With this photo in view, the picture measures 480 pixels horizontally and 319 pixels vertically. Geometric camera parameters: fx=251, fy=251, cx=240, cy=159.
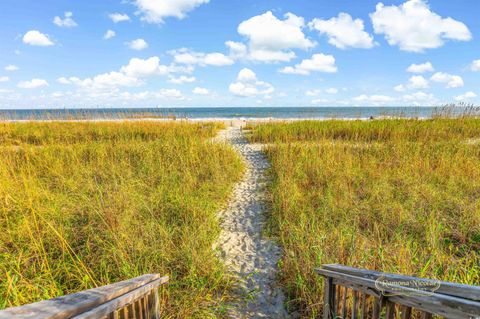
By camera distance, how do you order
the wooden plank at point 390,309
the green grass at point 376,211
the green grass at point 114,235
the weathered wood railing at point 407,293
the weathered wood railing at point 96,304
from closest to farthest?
the weathered wood railing at point 96,304
the weathered wood railing at point 407,293
the wooden plank at point 390,309
the green grass at point 114,235
the green grass at point 376,211

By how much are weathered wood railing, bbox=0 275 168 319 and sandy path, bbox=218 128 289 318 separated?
1.22m

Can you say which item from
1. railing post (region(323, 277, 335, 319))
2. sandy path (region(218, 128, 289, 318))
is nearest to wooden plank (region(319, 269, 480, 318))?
railing post (region(323, 277, 335, 319))

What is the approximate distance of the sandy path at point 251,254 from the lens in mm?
2518

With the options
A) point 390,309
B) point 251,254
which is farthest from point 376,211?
point 390,309

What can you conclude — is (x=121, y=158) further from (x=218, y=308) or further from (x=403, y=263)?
(x=403, y=263)

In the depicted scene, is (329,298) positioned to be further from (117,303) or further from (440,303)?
(117,303)

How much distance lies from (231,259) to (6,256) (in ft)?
7.84

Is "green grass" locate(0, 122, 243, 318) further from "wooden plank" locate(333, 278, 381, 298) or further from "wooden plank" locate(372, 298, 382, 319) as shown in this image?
"wooden plank" locate(372, 298, 382, 319)

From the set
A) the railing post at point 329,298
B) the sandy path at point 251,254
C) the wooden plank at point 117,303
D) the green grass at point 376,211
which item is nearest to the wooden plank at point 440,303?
the railing post at point 329,298

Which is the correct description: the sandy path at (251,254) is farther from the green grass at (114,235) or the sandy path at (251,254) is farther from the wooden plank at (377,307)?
the wooden plank at (377,307)

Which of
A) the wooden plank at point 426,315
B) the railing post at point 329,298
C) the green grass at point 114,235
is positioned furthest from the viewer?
the green grass at point 114,235

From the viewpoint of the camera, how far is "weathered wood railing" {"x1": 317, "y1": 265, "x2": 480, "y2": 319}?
932 millimetres

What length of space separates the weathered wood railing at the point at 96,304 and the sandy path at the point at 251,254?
1215 mm

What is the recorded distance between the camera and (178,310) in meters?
2.33
